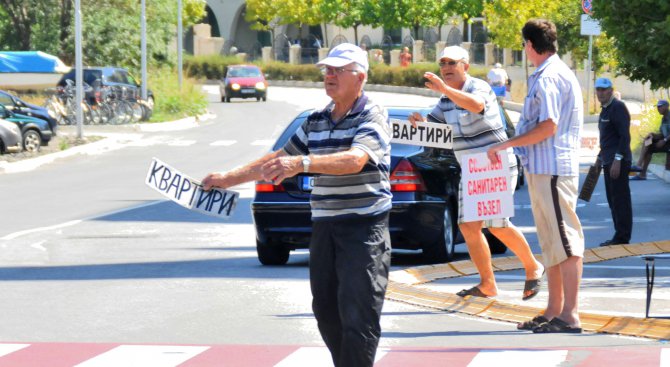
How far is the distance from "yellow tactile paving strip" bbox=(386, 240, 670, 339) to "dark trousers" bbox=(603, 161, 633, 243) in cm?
50

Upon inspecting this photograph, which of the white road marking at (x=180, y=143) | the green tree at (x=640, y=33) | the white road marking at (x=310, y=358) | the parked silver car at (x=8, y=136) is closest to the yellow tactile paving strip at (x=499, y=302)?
the white road marking at (x=310, y=358)

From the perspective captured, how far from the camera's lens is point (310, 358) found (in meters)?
8.62

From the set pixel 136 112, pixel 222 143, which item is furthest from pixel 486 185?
pixel 136 112

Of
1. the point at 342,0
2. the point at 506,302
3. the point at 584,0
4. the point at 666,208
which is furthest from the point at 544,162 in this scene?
the point at 342,0

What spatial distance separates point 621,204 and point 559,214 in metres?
6.26

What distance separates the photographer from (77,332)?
32.1 feet

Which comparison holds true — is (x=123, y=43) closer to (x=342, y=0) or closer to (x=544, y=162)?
(x=342, y=0)

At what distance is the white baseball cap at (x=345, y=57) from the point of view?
6.85m

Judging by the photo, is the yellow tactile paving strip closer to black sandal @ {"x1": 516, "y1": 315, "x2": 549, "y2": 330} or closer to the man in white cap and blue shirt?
black sandal @ {"x1": 516, "y1": 315, "x2": 549, "y2": 330}

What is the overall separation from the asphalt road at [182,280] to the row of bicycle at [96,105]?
19084 mm

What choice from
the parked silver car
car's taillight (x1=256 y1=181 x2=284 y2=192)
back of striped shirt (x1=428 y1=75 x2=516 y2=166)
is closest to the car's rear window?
the parked silver car

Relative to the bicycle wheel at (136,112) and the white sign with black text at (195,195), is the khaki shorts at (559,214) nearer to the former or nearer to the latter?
the white sign with black text at (195,195)

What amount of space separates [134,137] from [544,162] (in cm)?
3296

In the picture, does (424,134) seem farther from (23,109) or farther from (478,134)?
(23,109)
